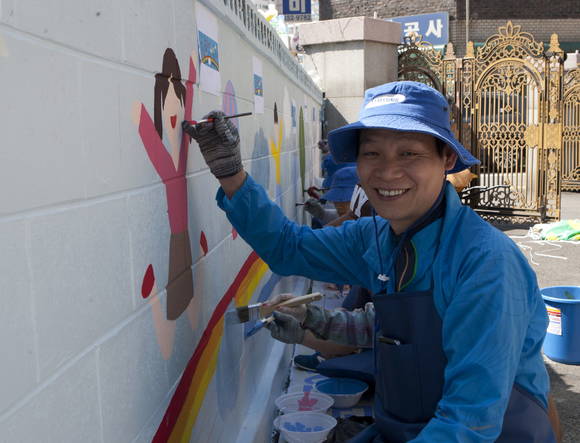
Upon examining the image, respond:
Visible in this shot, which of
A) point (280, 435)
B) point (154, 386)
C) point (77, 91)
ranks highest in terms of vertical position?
point (77, 91)

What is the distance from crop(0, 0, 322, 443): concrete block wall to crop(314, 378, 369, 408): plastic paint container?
42.7 inches

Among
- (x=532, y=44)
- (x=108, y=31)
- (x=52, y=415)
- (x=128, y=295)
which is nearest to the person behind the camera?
(x=52, y=415)

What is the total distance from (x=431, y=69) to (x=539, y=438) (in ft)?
33.4

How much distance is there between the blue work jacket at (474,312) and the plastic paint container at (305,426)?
898 millimetres

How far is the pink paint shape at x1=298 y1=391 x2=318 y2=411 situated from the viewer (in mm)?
3379

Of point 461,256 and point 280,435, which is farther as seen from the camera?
point 280,435

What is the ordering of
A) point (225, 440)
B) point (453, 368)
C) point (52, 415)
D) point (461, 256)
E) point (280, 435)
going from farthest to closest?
1. point (280, 435)
2. point (225, 440)
3. point (461, 256)
4. point (453, 368)
5. point (52, 415)

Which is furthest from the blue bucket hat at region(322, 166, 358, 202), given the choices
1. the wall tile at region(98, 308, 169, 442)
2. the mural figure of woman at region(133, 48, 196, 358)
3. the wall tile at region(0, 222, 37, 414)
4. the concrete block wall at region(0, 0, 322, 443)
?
the wall tile at region(0, 222, 37, 414)

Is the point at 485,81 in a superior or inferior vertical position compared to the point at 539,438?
superior

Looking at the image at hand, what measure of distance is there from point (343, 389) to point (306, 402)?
336mm

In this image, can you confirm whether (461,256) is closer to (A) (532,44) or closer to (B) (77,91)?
(B) (77,91)

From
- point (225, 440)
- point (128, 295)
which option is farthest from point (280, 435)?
point (128, 295)

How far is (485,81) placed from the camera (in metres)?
11.1

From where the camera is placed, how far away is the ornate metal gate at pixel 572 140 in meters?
13.6
